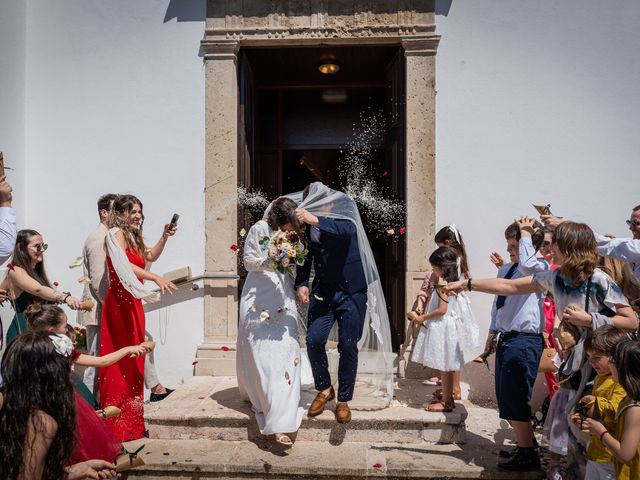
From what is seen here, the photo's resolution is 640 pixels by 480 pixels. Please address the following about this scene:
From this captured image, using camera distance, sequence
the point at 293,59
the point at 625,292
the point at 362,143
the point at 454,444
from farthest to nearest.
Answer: the point at 362,143 → the point at 293,59 → the point at 454,444 → the point at 625,292

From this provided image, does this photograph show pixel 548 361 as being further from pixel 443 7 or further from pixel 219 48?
pixel 219 48

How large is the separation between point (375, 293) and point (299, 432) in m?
1.33

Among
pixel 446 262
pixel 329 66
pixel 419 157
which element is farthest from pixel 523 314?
pixel 329 66

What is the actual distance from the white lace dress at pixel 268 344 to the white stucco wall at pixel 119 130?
5.58 feet

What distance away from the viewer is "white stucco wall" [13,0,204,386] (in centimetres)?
609

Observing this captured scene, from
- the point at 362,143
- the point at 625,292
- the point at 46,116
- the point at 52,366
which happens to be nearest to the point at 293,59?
the point at 362,143

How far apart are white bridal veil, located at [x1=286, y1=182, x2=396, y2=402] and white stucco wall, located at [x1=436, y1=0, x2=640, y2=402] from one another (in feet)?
4.68

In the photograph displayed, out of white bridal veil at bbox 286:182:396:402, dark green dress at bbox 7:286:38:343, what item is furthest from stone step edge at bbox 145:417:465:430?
dark green dress at bbox 7:286:38:343

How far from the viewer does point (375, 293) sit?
16.1ft

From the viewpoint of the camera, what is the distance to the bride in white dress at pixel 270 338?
429cm

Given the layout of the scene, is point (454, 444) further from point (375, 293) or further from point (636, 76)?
point (636, 76)

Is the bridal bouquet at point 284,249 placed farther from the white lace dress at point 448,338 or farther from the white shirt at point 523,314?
the white shirt at point 523,314

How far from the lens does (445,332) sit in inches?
199

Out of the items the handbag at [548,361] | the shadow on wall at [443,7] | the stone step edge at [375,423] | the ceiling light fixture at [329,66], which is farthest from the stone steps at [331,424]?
the ceiling light fixture at [329,66]
